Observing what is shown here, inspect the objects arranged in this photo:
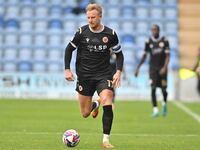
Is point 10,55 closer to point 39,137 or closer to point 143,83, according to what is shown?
point 143,83

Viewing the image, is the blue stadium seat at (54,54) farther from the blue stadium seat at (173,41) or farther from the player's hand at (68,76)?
the player's hand at (68,76)

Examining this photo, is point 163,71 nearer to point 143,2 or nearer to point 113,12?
point 113,12

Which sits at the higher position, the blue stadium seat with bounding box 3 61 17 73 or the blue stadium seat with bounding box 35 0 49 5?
the blue stadium seat with bounding box 35 0 49 5

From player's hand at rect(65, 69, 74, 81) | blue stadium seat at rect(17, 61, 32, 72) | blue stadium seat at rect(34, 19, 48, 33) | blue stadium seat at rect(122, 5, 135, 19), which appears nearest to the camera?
player's hand at rect(65, 69, 74, 81)

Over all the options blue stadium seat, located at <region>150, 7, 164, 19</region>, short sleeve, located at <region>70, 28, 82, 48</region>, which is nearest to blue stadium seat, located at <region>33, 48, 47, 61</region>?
blue stadium seat, located at <region>150, 7, 164, 19</region>

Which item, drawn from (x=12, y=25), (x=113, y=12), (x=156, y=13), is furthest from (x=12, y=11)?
(x=156, y=13)

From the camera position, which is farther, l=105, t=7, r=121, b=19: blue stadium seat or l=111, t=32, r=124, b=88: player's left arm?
l=105, t=7, r=121, b=19: blue stadium seat

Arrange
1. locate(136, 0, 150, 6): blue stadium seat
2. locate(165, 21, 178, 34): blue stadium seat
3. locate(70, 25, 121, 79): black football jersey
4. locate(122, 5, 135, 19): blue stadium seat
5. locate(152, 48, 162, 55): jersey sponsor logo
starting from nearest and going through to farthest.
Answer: locate(70, 25, 121, 79): black football jersey → locate(152, 48, 162, 55): jersey sponsor logo → locate(165, 21, 178, 34): blue stadium seat → locate(122, 5, 135, 19): blue stadium seat → locate(136, 0, 150, 6): blue stadium seat

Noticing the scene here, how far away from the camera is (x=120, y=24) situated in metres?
31.2

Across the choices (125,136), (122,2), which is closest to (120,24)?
(122,2)

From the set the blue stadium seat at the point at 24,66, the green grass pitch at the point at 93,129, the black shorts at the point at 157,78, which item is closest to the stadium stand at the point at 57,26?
the blue stadium seat at the point at 24,66

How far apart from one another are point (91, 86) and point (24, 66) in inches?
751

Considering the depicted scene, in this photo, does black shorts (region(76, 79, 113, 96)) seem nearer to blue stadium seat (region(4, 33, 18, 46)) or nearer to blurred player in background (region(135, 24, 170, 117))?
blurred player in background (region(135, 24, 170, 117))

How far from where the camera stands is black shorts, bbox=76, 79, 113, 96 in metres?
9.99
